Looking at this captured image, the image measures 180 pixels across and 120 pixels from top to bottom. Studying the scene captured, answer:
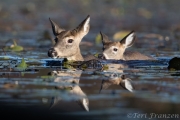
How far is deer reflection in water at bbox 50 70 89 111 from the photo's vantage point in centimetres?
794

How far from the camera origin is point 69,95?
28.4ft

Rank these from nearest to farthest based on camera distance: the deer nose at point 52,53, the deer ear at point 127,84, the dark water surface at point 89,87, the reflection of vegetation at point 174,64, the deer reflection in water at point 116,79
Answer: the dark water surface at point 89,87 → the deer ear at point 127,84 → the deer reflection in water at point 116,79 → the reflection of vegetation at point 174,64 → the deer nose at point 52,53

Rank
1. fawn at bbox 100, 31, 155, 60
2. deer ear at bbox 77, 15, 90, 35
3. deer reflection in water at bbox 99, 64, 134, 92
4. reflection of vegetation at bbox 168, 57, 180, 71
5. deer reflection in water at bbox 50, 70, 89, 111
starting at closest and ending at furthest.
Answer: deer reflection in water at bbox 50, 70, 89, 111 → deer reflection in water at bbox 99, 64, 134, 92 → reflection of vegetation at bbox 168, 57, 180, 71 → deer ear at bbox 77, 15, 90, 35 → fawn at bbox 100, 31, 155, 60

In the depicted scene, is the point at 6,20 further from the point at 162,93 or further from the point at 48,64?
the point at 162,93

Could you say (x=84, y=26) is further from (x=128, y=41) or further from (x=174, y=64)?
(x=174, y=64)

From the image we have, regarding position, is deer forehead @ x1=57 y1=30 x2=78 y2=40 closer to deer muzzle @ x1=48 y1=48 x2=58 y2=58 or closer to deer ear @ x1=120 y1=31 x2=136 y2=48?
deer muzzle @ x1=48 y1=48 x2=58 y2=58

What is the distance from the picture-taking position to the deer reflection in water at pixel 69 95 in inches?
313

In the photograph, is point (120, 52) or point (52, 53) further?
point (120, 52)

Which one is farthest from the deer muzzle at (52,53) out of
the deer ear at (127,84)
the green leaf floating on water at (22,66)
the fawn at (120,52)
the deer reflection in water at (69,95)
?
the deer ear at (127,84)

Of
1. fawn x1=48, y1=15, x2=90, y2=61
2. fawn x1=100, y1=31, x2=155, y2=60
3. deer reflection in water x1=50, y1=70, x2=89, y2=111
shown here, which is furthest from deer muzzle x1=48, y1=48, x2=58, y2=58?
fawn x1=100, y1=31, x2=155, y2=60

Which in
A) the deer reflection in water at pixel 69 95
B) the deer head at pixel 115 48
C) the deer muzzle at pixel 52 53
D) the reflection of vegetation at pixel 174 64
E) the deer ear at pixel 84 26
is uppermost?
the deer ear at pixel 84 26

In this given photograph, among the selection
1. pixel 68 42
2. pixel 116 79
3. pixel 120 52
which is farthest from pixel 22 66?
pixel 120 52

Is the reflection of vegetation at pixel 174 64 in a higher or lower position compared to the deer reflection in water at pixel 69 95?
higher

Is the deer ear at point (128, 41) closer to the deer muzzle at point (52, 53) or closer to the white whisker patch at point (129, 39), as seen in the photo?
the white whisker patch at point (129, 39)
